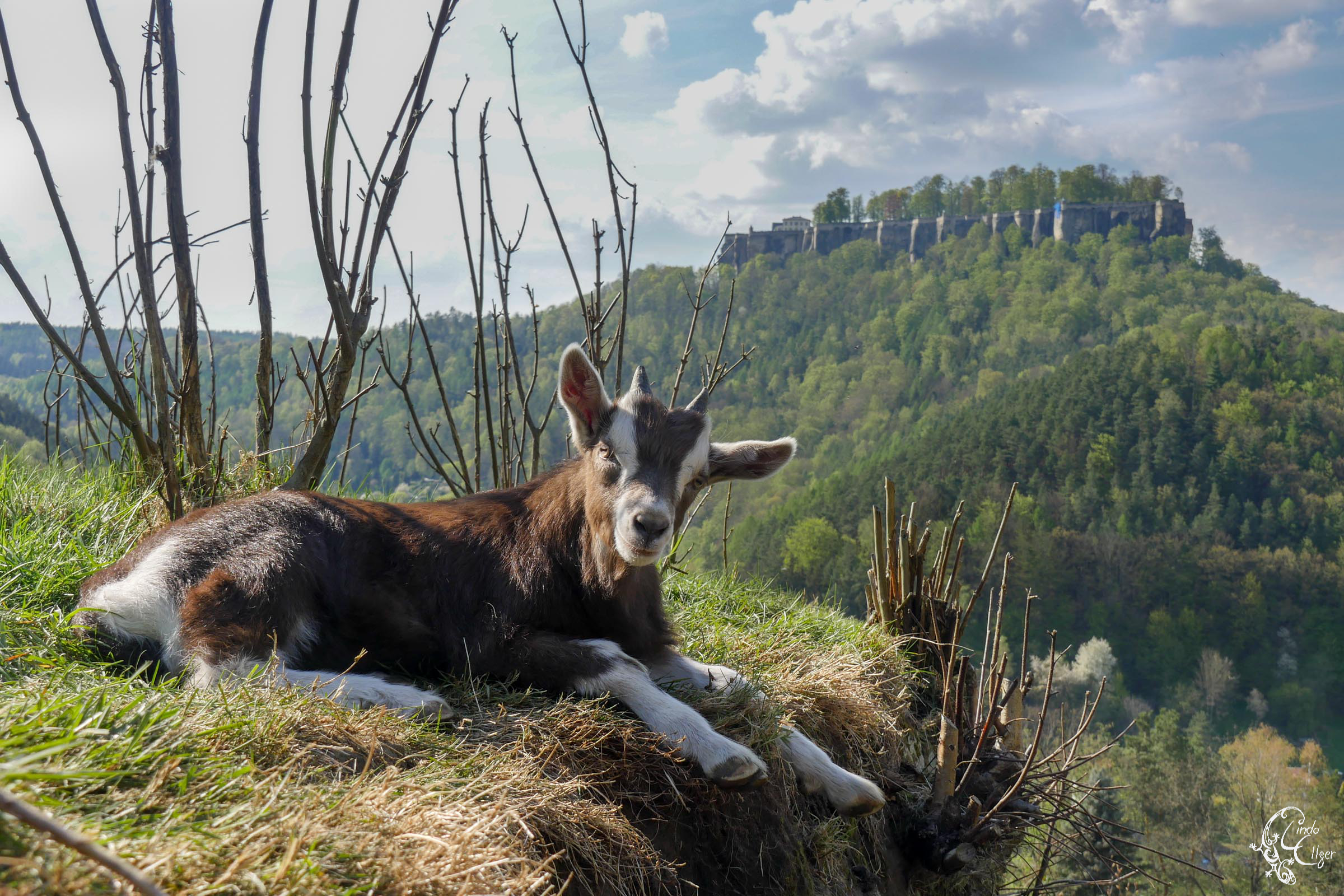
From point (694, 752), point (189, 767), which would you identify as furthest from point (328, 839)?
point (694, 752)

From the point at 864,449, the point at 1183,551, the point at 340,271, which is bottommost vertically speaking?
the point at 1183,551

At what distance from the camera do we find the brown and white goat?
133 inches

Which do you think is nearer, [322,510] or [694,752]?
[694,752]

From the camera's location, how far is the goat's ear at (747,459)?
4191 millimetres

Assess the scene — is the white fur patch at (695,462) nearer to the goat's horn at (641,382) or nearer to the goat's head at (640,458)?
the goat's head at (640,458)

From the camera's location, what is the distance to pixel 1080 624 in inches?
3150

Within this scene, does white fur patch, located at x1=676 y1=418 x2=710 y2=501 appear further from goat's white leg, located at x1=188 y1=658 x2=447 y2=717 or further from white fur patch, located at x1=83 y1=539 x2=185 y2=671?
white fur patch, located at x1=83 y1=539 x2=185 y2=671

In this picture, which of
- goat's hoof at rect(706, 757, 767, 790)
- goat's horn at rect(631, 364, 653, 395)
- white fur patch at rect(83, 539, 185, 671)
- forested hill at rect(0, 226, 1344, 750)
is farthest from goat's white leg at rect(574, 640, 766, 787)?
forested hill at rect(0, 226, 1344, 750)

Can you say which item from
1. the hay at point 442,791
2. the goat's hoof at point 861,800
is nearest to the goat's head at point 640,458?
the hay at point 442,791

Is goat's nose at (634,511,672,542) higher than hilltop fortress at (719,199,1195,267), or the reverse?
hilltop fortress at (719,199,1195,267)

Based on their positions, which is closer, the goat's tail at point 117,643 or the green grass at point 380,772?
the green grass at point 380,772

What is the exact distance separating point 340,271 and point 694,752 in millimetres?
3491

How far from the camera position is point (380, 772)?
8.92 ft

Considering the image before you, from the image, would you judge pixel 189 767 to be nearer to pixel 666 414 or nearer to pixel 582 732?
pixel 582 732
